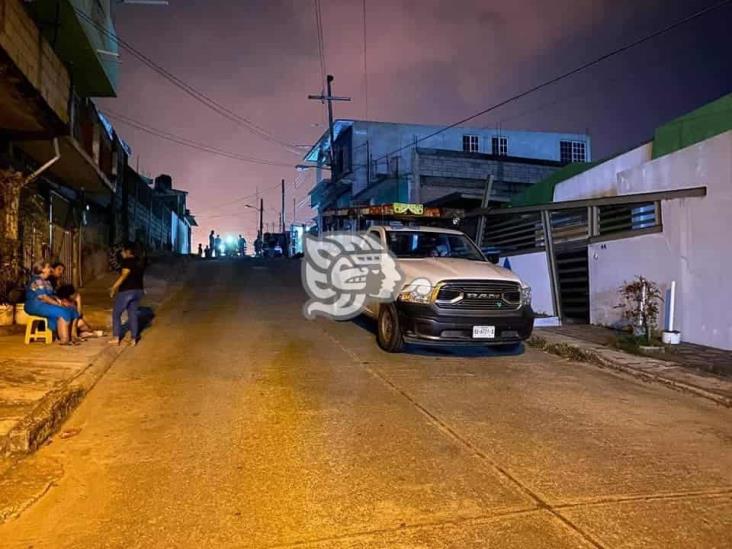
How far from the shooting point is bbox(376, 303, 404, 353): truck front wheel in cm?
→ 830

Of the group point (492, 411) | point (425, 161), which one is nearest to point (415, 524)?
point (492, 411)

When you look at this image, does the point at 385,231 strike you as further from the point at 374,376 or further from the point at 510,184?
the point at 510,184

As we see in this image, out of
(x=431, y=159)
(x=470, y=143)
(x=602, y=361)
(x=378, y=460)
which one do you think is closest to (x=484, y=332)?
(x=602, y=361)

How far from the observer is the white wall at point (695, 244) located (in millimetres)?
8734

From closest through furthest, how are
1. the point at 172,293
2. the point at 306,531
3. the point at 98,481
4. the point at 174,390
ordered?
the point at 306,531 < the point at 98,481 < the point at 174,390 < the point at 172,293

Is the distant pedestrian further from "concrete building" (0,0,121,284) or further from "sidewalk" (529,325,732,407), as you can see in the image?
"sidewalk" (529,325,732,407)

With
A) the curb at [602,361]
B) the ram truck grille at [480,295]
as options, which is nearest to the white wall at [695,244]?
the curb at [602,361]

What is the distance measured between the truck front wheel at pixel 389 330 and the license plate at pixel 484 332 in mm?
1060

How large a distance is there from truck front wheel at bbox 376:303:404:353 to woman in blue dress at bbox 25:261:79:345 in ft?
14.9

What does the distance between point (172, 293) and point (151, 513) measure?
555 inches

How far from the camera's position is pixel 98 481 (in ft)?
13.1

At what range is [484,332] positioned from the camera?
782cm

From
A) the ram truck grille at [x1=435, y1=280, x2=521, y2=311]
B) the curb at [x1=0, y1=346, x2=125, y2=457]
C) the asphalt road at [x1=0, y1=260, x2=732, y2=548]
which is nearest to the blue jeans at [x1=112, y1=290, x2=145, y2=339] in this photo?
the asphalt road at [x1=0, y1=260, x2=732, y2=548]

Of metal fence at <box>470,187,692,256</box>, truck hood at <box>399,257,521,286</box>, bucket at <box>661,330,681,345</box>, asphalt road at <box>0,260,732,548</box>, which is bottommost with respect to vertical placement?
asphalt road at <box>0,260,732,548</box>
